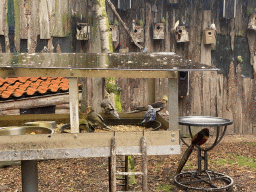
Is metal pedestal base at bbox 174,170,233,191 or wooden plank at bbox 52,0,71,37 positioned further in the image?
wooden plank at bbox 52,0,71,37

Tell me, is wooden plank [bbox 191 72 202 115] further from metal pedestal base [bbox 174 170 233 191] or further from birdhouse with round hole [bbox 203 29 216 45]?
metal pedestal base [bbox 174 170 233 191]

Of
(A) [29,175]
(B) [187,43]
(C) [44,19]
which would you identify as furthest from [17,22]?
(A) [29,175]

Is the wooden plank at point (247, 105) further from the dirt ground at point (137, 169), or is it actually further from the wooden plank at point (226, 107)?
the dirt ground at point (137, 169)

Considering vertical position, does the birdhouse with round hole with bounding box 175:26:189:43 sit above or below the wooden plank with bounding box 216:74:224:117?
above

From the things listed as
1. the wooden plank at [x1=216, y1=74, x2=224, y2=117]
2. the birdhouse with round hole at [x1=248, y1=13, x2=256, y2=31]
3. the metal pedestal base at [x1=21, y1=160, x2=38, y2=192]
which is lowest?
the metal pedestal base at [x1=21, y1=160, x2=38, y2=192]

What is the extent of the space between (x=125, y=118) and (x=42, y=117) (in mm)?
1148

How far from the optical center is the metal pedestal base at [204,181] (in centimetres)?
461

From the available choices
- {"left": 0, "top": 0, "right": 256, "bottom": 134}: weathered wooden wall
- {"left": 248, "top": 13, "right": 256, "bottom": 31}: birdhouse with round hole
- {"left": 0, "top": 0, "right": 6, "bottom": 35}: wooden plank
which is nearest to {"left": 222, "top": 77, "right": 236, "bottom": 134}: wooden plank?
{"left": 0, "top": 0, "right": 256, "bottom": 134}: weathered wooden wall

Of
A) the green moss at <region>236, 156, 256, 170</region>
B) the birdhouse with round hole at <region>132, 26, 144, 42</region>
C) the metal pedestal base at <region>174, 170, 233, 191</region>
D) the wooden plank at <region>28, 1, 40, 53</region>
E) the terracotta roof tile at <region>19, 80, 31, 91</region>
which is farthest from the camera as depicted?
the birdhouse with round hole at <region>132, 26, 144, 42</region>

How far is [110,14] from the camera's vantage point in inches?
282

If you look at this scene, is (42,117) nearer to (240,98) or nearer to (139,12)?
(139,12)

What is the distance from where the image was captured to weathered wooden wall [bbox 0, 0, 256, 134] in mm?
6973

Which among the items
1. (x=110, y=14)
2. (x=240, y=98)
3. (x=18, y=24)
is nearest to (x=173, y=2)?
(x=110, y=14)

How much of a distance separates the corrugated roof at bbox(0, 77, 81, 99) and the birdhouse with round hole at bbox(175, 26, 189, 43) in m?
2.75
